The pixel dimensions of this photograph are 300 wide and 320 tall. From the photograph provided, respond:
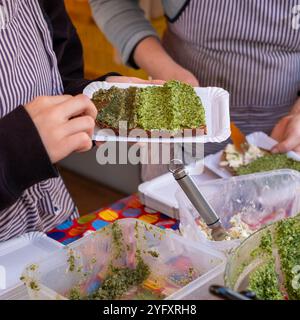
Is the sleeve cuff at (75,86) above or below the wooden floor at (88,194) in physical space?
above

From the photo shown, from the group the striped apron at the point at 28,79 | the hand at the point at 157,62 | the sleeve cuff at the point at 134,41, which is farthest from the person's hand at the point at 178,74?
the striped apron at the point at 28,79

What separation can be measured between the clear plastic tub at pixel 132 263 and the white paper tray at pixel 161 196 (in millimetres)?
252

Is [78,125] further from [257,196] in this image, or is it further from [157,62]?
[157,62]

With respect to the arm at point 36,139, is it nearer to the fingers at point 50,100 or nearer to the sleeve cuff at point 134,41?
the fingers at point 50,100

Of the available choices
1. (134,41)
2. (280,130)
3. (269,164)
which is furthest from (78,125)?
(134,41)

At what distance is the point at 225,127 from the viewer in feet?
3.20

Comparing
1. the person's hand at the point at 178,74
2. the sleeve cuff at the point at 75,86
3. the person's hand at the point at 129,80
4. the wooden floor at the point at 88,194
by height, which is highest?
the person's hand at the point at 129,80

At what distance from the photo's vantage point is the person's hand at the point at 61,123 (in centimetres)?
79

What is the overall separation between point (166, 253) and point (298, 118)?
0.63 meters

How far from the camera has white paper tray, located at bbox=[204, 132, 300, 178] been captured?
4.15ft

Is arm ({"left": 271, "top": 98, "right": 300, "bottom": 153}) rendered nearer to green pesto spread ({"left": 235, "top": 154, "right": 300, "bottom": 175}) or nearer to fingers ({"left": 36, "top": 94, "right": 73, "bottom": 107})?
green pesto spread ({"left": 235, "top": 154, "right": 300, "bottom": 175})

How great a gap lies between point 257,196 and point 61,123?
0.45 metres

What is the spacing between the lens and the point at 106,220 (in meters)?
1.11
